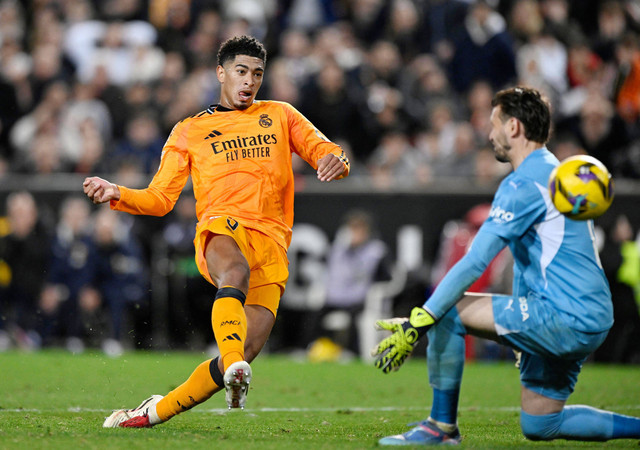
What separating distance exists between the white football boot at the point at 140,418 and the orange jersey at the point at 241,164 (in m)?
1.23

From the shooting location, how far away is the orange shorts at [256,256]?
6195mm

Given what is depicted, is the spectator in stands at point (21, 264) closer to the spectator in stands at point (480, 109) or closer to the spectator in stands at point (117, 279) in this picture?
the spectator in stands at point (117, 279)

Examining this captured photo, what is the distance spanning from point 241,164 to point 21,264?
832 cm

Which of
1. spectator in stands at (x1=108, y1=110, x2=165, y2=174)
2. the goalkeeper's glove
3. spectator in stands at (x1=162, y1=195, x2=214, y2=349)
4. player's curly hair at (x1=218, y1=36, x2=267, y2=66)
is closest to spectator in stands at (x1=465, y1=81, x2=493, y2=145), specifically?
spectator in stands at (x1=162, y1=195, x2=214, y2=349)

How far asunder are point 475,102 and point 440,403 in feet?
33.1

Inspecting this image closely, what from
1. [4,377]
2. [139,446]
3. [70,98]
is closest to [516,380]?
[4,377]

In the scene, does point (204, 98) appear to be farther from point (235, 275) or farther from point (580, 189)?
point (580, 189)

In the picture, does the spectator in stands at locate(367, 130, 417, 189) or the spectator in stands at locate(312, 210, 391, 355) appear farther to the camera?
the spectator in stands at locate(367, 130, 417, 189)

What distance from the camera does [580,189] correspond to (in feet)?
16.5

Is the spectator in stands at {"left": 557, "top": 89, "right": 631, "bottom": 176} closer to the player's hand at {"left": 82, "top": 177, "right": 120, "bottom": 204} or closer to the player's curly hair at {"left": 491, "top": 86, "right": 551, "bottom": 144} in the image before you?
the player's curly hair at {"left": 491, "top": 86, "right": 551, "bottom": 144}

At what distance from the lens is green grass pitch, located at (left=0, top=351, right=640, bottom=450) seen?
5781 mm

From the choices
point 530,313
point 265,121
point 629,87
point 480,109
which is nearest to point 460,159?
point 480,109

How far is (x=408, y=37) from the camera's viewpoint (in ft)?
52.9

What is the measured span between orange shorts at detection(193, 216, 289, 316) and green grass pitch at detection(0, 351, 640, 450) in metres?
0.88
